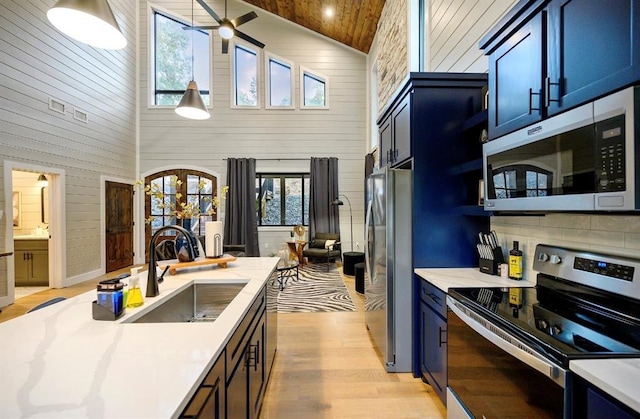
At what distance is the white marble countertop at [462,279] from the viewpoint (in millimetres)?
1886

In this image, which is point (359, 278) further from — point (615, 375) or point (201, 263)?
point (615, 375)

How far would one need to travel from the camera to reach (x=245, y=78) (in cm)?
714

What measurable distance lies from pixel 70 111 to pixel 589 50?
6.54 m

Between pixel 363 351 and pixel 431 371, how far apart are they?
83 centimetres

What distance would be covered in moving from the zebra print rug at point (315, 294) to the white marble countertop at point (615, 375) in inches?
127

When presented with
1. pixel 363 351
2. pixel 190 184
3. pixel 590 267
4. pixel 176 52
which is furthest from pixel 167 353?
pixel 176 52

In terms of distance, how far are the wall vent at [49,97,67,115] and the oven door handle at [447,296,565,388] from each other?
6.18 metres

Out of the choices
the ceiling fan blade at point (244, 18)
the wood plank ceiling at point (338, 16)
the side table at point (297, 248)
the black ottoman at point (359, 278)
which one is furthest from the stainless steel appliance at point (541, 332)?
the wood plank ceiling at point (338, 16)

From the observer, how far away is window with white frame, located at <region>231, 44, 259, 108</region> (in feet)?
23.3

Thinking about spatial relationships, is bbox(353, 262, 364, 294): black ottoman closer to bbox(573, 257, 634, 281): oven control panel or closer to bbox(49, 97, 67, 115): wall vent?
bbox(573, 257, 634, 281): oven control panel

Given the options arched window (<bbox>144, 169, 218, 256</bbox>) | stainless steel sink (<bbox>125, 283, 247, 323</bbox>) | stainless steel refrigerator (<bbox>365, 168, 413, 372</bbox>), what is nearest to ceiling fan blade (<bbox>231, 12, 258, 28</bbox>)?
arched window (<bbox>144, 169, 218, 256</bbox>)

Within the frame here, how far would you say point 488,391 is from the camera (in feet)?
4.39

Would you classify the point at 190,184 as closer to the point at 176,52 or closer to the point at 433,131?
the point at 176,52

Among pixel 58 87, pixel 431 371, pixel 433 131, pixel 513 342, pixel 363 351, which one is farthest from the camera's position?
pixel 58 87
